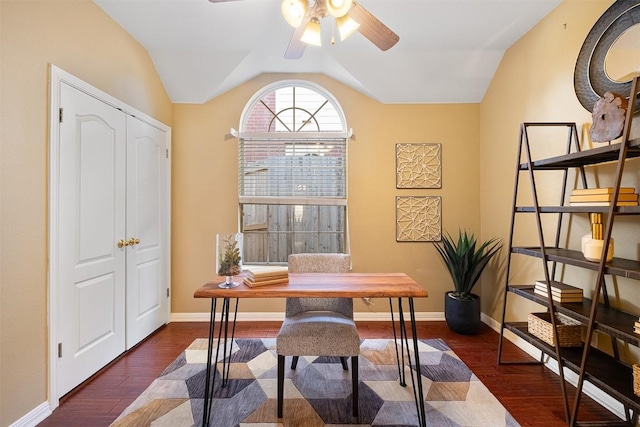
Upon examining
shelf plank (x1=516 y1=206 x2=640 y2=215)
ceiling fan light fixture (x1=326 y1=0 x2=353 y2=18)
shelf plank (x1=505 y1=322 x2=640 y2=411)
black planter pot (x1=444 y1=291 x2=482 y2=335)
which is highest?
ceiling fan light fixture (x1=326 y1=0 x2=353 y2=18)

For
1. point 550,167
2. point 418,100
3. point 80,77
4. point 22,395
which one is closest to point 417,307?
point 550,167

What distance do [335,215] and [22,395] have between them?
2.82 m

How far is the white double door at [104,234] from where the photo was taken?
207 centimetres

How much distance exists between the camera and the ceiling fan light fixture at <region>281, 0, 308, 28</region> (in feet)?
5.07

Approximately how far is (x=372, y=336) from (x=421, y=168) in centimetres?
190

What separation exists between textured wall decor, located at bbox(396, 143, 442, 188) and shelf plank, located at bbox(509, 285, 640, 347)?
161 centimetres

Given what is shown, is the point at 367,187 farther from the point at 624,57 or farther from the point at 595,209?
the point at 624,57

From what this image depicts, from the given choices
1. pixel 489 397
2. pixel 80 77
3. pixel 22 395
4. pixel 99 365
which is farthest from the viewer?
pixel 99 365

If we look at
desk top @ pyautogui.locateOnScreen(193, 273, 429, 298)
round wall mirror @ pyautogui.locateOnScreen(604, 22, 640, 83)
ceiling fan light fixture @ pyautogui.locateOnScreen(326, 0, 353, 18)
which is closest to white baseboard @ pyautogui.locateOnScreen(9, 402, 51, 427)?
desk top @ pyautogui.locateOnScreen(193, 273, 429, 298)

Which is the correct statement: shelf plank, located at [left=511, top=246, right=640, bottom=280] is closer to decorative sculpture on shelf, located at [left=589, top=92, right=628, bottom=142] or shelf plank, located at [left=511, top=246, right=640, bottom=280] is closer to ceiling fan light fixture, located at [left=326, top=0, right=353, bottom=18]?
decorative sculpture on shelf, located at [left=589, top=92, right=628, bottom=142]

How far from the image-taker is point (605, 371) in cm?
170

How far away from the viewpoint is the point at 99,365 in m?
2.36

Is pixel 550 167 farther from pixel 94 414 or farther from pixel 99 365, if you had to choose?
pixel 99 365

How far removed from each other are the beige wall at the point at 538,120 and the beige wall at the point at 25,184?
3.55 metres
